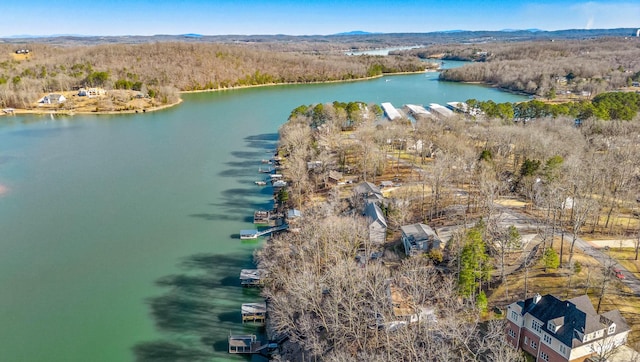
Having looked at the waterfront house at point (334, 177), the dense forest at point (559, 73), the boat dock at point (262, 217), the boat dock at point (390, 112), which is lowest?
the boat dock at point (262, 217)

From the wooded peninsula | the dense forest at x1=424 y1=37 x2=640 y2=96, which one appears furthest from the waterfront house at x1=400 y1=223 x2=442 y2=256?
the dense forest at x1=424 y1=37 x2=640 y2=96

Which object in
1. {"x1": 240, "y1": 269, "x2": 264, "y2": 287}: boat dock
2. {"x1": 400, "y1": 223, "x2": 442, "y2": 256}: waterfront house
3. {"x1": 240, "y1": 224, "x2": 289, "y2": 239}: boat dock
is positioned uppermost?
{"x1": 400, "y1": 223, "x2": 442, "y2": 256}: waterfront house

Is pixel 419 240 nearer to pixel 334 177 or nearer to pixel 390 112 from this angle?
pixel 334 177

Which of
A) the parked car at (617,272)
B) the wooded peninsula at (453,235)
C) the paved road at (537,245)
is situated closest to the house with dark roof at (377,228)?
the wooded peninsula at (453,235)

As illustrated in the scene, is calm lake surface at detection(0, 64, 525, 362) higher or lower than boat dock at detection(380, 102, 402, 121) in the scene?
lower

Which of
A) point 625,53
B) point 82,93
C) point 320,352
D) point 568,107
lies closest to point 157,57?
point 82,93

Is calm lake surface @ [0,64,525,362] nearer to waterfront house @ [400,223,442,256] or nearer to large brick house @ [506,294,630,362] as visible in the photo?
waterfront house @ [400,223,442,256]

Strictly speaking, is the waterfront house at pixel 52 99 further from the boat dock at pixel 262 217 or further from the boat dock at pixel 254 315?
the boat dock at pixel 254 315
